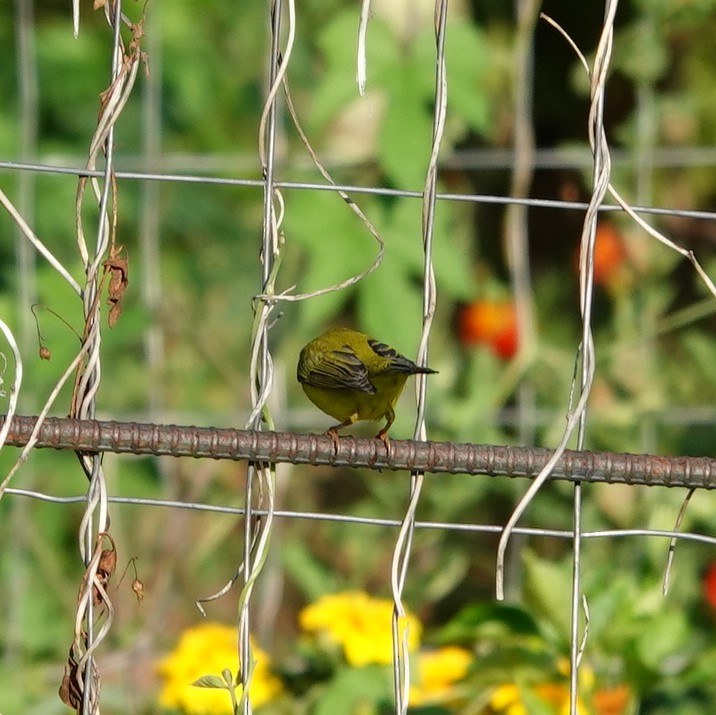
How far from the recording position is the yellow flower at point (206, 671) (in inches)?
116

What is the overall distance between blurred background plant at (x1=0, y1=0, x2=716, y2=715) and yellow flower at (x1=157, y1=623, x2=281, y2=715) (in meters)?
0.09

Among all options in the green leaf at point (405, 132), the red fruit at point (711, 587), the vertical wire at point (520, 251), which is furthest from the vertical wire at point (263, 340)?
the vertical wire at point (520, 251)

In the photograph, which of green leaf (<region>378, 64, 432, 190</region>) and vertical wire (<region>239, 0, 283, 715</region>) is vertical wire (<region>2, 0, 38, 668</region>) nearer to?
green leaf (<region>378, 64, 432, 190</region>)

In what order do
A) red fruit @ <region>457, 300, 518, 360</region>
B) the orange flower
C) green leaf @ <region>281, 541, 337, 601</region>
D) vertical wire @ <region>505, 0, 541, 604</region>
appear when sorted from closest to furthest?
the orange flower < green leaf @ <region>281, 541, 337, 601</region> < vertical wire @ <region>505, 0, 541, 604</region> < red fruit @ <region>457, 300, 518, 360</region>

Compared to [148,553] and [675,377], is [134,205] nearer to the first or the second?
[148,553]

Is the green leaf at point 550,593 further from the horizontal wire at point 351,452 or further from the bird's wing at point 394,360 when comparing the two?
the horizontal wire at point 351,452

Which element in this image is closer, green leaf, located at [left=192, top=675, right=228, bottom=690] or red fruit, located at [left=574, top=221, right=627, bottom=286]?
green leaf, located at [left=192, top=675, right=228, bottom=690]

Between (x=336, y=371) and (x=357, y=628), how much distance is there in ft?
2.07

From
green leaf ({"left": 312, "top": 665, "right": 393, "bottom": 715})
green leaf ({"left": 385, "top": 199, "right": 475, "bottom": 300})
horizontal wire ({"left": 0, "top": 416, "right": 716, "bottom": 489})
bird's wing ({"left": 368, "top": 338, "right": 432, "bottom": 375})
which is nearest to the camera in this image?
horizontal wire ({"left": 0, "top": 416, "right": 716, "bottom": 489})

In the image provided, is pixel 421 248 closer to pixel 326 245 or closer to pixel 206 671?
pixel 326 245

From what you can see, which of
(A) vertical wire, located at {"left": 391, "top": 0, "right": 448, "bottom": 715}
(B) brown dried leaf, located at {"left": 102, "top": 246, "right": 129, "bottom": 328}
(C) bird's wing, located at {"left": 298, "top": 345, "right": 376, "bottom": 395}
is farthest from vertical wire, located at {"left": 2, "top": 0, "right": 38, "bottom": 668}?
(A) vertical wire, located at {"left": 391, "top": 0, "right": 448, "bottom": 715}

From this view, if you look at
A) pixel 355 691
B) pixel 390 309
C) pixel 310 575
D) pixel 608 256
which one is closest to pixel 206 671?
pixel 355 691

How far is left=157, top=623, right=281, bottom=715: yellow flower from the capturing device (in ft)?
9.65

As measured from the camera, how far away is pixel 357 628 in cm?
299
